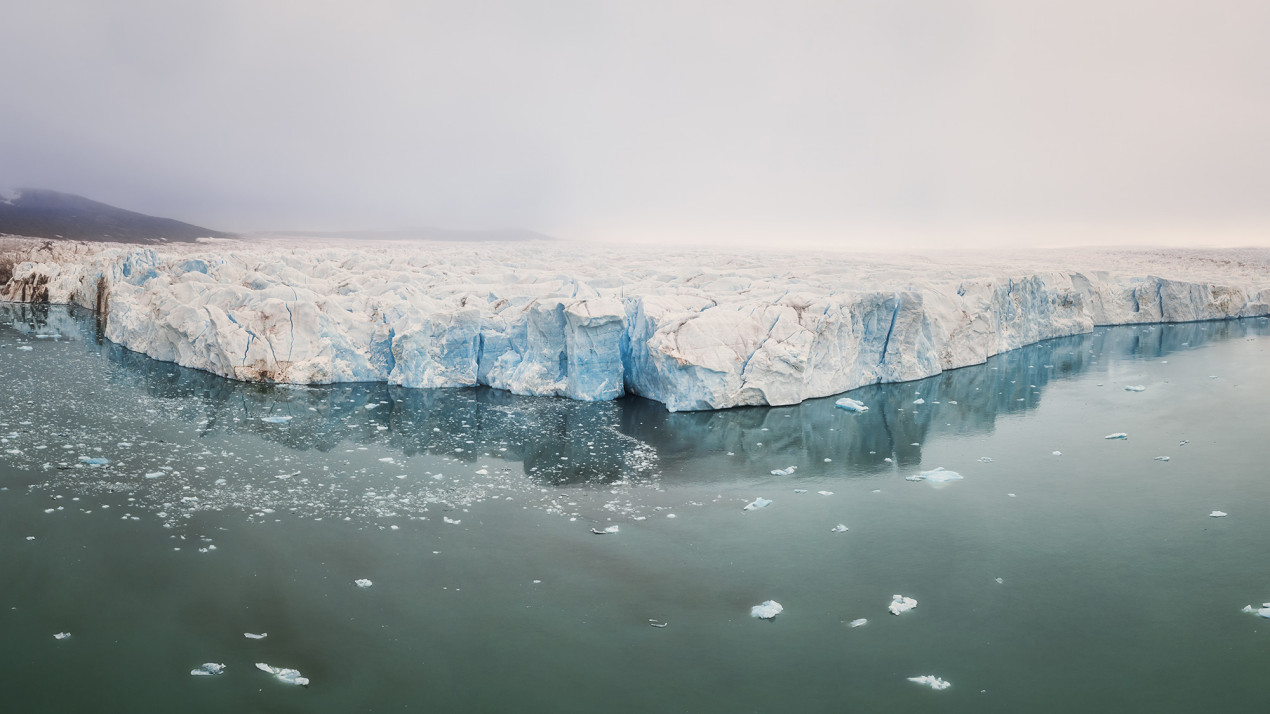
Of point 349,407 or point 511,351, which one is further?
point 511,351

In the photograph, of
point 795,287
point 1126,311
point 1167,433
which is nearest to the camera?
point 1167,433

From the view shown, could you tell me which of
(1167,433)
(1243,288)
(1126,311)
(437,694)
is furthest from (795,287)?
(1243,288)

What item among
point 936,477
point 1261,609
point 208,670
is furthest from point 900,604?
point 208,670

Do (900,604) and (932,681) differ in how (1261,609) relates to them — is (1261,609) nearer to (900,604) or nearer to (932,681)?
(900,604)

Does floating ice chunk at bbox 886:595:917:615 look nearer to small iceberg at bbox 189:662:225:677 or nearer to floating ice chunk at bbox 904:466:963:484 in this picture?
floating ice chunk at bbox 904:466:963:484

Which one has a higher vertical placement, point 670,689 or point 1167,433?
point 1167,433

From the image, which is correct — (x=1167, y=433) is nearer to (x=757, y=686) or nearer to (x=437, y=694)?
(x=757, y=686)
